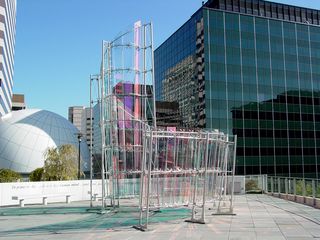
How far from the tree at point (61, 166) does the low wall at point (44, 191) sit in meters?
13.4

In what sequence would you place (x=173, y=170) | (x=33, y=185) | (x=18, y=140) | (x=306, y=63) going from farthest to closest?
(x=306, y=63), (x=18, y=140), (x=33, y=185), (x=173, y=170)

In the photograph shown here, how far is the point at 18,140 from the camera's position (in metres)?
68.8

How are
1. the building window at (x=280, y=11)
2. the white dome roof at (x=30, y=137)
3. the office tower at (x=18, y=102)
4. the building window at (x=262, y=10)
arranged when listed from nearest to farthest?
the white dome roof at (x=30, y=137) → the building window at (x=262, y=10) → the building window at (x=280, y=11) → the office tower at (x=18, y=102)

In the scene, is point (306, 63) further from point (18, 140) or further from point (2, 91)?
point (2, 91)

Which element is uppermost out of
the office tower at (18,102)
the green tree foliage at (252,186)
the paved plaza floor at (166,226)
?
the office tower at (18,102)

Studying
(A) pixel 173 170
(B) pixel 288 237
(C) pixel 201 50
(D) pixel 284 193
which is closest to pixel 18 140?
(C) pixel 201 50

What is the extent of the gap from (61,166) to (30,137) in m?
25.2

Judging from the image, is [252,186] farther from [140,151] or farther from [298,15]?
[298,15]

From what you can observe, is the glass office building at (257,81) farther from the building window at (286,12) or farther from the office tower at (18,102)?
the office tower at (18,102)

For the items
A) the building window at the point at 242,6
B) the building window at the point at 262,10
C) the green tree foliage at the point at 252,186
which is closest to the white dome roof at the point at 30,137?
the green tree foliage at the point at 252,186

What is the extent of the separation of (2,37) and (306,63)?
54.4 meters

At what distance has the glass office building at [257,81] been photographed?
227 ft

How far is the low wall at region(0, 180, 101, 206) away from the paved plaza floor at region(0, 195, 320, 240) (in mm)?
5845

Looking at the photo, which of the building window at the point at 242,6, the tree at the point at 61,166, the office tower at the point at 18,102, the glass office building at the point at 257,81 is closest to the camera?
the tree at the point at 61,166
